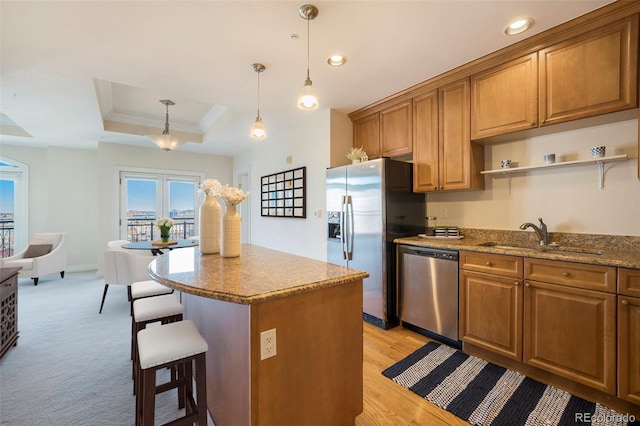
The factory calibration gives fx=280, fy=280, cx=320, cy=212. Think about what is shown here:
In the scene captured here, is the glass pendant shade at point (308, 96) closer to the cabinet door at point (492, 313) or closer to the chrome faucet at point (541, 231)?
the cabinet door at point (492, 313)

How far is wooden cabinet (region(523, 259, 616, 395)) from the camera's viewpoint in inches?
67.5

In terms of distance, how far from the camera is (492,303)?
2.21 m

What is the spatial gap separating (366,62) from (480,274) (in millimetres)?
2058

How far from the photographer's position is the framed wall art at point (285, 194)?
164 inches

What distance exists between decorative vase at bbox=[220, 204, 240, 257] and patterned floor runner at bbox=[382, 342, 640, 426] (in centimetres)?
149

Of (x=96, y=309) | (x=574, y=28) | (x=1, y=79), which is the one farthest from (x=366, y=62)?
(x=96, y=309)

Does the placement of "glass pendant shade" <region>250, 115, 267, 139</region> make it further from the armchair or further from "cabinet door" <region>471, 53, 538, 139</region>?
the armchair

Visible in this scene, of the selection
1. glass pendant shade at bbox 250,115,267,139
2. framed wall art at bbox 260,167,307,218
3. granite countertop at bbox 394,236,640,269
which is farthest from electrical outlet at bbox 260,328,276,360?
framed wall art at bbox 260,167,307,218

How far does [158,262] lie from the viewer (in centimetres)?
180

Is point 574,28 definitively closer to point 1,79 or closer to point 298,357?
point 298,357

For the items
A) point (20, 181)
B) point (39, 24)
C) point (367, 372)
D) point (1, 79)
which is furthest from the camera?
point (20, 181)

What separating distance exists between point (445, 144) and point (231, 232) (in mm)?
2222

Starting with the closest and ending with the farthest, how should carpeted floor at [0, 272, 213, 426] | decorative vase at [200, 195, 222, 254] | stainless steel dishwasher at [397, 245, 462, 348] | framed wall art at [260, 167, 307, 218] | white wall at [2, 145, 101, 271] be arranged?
carpeted floor at [0, 272, 213, 426]
decorative vase at [200, 195, 222, 254]
stainless steel dishwasher at [397, 245, 462, 348]
framed wall art at [260, 167, 307, 218]
white wall at [2, 145, 101, 271]

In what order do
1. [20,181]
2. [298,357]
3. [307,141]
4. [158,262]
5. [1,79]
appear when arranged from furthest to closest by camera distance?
[20,181] → [307,141] → [1,79] → [158,262] → [298,357]
